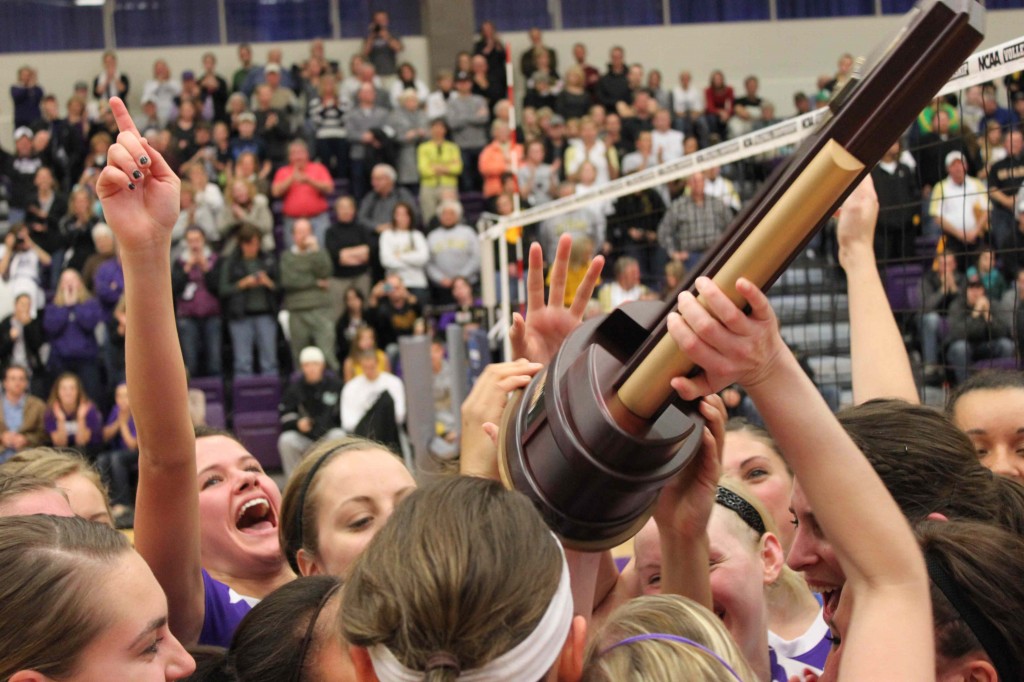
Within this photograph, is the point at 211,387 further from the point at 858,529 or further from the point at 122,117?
the point at 858,529

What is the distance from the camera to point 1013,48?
2988 mm

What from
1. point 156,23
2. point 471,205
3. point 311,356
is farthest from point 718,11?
point 311,356

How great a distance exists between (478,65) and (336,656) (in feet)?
43.4

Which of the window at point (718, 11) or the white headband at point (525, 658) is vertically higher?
the window at point (718, 11)

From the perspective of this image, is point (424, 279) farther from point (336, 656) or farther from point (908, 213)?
point (336, 656)

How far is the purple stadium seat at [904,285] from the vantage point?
352 inches

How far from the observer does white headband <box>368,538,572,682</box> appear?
1.27 meters

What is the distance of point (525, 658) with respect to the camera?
1288 mm

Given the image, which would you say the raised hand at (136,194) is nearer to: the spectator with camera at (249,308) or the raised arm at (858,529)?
the raised arm at (858,529)

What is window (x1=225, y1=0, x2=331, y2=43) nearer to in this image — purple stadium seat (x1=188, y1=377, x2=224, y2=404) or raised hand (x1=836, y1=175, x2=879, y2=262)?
purple stadium seat (x1=188, y1=377, x2=224, y2=404)

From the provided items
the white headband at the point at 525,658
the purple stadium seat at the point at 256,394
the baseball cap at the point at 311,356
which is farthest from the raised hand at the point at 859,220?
the purple stadium seat at the point at 256,394

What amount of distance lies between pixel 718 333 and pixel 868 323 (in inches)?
56.8

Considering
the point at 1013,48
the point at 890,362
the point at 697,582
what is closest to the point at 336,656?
the point at 697,582

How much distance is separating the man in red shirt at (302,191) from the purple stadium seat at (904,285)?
565 cm
